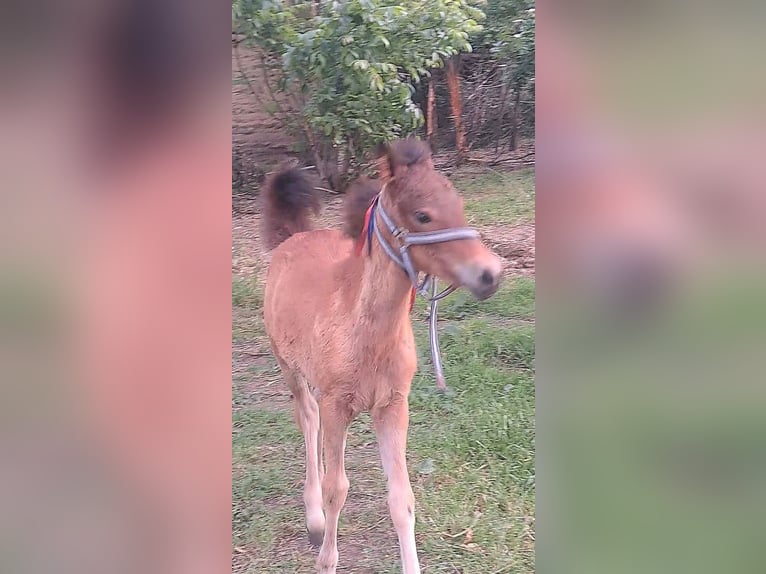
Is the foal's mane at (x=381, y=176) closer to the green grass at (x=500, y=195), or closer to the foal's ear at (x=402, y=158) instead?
the foal's ear at (x=402, y=158)

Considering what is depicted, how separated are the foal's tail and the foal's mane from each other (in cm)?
11

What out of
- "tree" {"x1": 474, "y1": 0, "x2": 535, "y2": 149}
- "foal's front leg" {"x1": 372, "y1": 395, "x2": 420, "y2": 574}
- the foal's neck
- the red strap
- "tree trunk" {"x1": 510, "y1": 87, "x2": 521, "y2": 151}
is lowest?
"foal's front leg" {"x1": 372, "y1": 395, "x2": 420, "y2": 574}

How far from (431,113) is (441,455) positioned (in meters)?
0.92

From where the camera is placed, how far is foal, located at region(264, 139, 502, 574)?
67.2 inches

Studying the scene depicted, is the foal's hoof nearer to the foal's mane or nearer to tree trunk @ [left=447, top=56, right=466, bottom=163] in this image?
the foal's mane

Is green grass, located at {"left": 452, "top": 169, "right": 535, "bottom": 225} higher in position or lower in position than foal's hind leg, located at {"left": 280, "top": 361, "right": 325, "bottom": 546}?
higher

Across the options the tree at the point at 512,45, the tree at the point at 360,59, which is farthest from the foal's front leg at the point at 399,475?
the tree at the point at 512,45

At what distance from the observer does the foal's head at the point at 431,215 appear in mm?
1643

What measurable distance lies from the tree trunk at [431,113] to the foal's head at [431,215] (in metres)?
0.10
